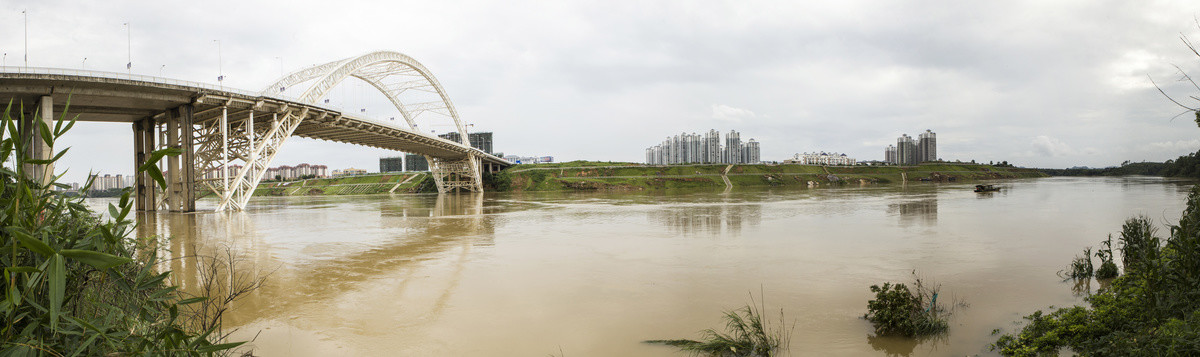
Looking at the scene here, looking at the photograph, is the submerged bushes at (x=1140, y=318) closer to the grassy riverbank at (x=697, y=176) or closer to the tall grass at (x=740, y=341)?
the tall grass at (x=740, y=341)

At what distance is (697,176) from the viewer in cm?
8650

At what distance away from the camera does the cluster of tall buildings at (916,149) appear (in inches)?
A: 6506

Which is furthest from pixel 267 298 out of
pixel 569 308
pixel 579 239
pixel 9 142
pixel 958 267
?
pixel 958 267

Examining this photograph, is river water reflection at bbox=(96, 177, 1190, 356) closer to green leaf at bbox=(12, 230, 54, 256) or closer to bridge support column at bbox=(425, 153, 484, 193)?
green leaf at bbox=(12, 230, 54, 256)

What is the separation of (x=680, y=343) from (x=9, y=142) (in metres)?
6.33

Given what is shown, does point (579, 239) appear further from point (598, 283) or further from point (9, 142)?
point (9, 142)

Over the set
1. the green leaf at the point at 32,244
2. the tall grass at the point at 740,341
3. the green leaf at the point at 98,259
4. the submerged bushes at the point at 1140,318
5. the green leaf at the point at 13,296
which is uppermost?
the green leaf at the point at 32,244

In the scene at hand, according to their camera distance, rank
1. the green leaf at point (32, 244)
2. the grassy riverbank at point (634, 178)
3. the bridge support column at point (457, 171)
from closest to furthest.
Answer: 1. the green leaf at point (32, 244)
2. the bridge support column at point (457, 171)
3. the grassy riverbank at point (634, 178)

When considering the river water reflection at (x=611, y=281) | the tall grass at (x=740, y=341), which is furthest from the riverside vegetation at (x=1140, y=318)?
the tall grass at (x=740, y=341)

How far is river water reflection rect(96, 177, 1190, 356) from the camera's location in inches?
Answer: 284

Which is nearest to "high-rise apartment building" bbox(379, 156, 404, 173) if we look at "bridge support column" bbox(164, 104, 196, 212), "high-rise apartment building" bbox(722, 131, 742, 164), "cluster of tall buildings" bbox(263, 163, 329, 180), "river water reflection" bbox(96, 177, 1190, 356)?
"cluster of tall buildings" bbox(263, 163, 329, 180)

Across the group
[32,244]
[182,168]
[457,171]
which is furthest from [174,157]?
[457,171]

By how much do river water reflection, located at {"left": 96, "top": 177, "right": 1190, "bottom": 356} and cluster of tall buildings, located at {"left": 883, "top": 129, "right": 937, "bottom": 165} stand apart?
165 metres

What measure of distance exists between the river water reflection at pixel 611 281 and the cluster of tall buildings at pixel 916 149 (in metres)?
165
